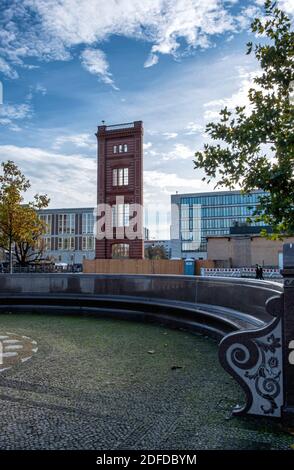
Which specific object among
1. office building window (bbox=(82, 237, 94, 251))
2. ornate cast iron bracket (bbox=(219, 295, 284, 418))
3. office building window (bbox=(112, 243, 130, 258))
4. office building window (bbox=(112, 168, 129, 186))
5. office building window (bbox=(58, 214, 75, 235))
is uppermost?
office building window (bbox=(112, 168, 129, 186))

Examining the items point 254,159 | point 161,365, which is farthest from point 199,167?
point 161,365

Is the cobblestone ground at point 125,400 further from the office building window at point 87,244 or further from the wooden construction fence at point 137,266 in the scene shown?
the office building window at point 87,244

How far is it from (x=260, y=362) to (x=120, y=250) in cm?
3899

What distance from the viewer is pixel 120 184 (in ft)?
140

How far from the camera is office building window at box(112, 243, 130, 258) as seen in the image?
136 feet

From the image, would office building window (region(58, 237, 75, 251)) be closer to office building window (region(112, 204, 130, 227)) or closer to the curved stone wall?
office building window (region(112, 204, 130, 227))

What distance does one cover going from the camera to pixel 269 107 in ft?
18.9

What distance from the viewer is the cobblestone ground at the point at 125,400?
2809 mm

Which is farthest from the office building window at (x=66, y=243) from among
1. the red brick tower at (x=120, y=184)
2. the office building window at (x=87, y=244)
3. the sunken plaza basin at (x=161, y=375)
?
the sunken plaza basin at (x=161, y=375)

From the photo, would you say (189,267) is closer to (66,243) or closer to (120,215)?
(120,215)

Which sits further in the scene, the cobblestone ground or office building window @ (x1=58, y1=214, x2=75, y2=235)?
office building window @ (x1=58, y1=214, x2=75, y2=235)

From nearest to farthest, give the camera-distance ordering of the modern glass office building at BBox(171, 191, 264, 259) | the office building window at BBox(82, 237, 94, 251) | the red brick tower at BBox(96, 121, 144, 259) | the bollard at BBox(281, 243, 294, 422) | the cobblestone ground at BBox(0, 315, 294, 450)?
the cobblestone ground at BBox(0, 315, 294, 450)
the bollard at BBox(281, 243, 294, 422)
the red brick tower at BBox(96, 121, 144, 259)
the office building window at BBox(82, 237, 94, 251)
the modern glass office building at BBox(171, 191, 264, 259)

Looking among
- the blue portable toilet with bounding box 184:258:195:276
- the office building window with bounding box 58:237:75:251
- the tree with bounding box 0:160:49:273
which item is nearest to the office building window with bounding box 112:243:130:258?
the blue portable toilet with bounding box 184:258:195:276

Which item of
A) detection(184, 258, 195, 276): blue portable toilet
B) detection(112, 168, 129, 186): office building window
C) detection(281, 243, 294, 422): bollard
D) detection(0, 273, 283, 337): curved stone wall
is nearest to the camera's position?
detection(281, 243, 294, 422): bollard
